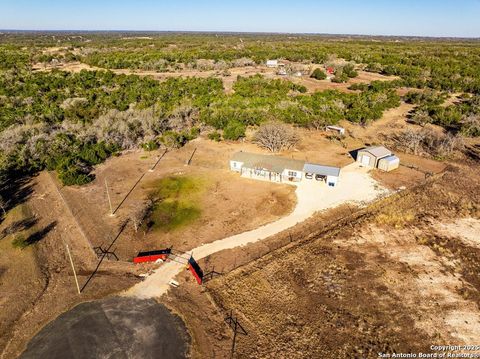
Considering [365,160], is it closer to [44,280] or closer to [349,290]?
[349,290]

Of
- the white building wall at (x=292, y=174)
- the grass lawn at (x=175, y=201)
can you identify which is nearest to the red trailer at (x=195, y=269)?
the grass lawn at (x=175, y=201)

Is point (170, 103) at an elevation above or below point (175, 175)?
above

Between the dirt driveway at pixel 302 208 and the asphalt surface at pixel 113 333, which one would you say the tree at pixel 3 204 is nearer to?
the asphalt surface at pixel 113 333

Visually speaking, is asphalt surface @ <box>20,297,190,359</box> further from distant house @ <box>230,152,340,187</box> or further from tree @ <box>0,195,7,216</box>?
distant house @ <box>230,152,340,187</box>

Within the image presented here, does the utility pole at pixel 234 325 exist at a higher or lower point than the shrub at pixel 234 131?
lower

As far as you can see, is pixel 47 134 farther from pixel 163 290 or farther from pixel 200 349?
pixel 200 349

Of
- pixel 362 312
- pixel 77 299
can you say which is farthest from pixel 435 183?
pixel 77 299
